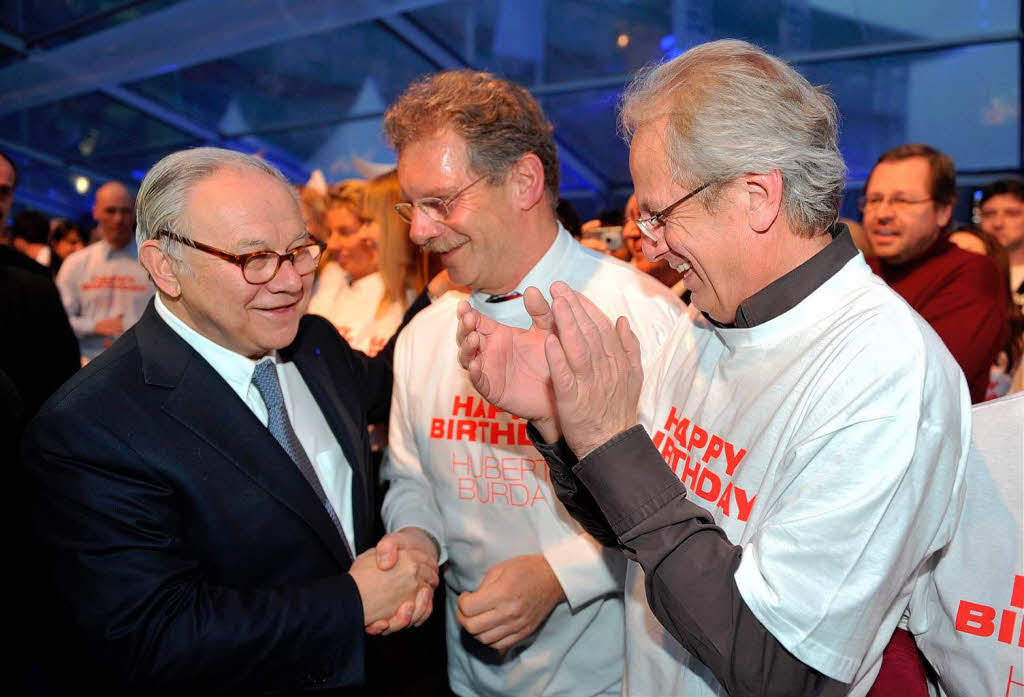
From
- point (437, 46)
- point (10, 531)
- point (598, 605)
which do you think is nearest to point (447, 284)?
point (598, 605)

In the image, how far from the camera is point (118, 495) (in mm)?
1479

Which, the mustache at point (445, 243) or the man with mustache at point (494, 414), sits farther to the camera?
the mustache at point (445, 243)

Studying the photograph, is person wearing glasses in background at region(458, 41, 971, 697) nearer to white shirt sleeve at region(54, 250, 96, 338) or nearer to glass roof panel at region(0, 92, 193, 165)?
white shirt sleeve at region(54, 250, 96, 338)

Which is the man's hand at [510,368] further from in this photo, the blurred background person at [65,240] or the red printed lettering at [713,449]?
the blurred background person at [65,240]

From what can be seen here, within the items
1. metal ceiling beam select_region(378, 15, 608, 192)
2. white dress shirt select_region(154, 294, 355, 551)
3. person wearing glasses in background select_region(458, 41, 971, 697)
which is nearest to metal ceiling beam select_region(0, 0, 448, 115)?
metal ceiling beam select_region(378, 15, 608, 192)

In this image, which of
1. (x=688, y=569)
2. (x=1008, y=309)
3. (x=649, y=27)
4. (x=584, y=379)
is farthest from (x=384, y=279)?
(x=649, y=27)

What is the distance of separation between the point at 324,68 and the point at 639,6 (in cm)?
372

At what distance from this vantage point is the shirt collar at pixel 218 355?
1760 mm

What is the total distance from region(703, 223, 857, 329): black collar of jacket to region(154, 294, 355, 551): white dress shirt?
1.08 metres

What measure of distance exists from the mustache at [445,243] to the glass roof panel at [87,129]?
9204 millimetres

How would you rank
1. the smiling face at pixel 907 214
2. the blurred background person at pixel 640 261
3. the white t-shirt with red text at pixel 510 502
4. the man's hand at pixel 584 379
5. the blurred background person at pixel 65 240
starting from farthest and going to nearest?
the blurred background person at pixel 65 240 → the blurred background person at pixel 640 261 → the smiling face at pixel 907 214 → the white t-shirt with red text at pixel 510 502 → the man's hand at pixel 584 379

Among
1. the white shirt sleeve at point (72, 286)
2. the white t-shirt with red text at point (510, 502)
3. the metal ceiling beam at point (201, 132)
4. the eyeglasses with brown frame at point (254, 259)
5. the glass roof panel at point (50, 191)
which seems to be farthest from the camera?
the glass roof panel at point (50, 191)

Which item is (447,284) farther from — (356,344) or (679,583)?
(679,583)

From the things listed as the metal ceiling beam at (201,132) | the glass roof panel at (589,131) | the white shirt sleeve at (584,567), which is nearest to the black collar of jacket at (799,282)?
the white shirt sleeve at (584,567)
